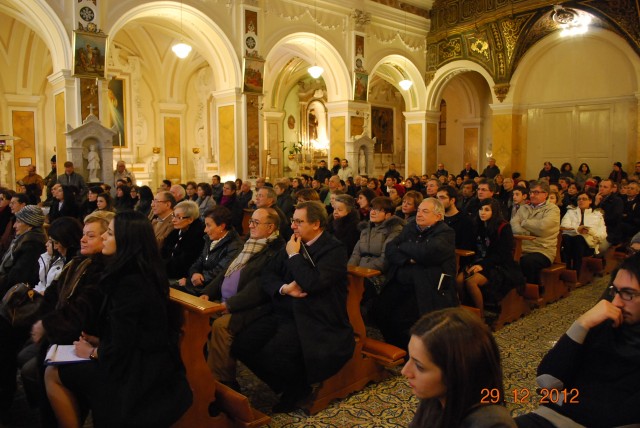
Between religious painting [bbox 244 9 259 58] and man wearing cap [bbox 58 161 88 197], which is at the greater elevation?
religious painting [bbox 244 9 259 58]

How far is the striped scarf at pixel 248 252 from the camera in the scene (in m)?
3.83

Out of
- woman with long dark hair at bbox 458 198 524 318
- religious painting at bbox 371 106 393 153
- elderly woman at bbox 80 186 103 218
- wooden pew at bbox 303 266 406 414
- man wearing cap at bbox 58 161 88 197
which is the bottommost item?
wooden pew at bbox 303 266 406 414

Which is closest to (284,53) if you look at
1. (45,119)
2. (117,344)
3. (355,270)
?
(45,119)

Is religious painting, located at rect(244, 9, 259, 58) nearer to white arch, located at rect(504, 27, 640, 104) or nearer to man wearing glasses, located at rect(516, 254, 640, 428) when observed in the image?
white arch, located at rect(504, 27, 640, 104)

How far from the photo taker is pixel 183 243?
4930 mm

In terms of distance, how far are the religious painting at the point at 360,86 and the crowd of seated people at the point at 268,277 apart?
9903 millimetres

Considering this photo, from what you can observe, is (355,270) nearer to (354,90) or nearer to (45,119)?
(354,90)

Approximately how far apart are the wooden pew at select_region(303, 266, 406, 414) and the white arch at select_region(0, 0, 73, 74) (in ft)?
30.5

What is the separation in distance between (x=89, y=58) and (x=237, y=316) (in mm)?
9129

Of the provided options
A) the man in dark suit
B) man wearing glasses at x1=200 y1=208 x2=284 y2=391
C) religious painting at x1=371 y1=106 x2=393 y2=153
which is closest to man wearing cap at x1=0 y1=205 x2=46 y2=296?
man wearing glasses at x1=200 y1=208 x2=284 y2=391

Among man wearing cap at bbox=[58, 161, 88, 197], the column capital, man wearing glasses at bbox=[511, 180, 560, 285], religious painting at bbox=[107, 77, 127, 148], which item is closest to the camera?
man wearing glasses at bbox=[511, 180, 560, 285]

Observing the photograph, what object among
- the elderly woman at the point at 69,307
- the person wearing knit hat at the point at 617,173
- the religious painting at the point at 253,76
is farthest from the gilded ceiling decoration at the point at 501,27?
the elderly woman at the point at 69,307

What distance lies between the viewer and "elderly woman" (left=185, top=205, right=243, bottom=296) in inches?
166

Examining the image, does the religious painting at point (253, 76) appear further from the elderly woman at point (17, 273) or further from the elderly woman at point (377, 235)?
the elderly woman at point (17, 273)
